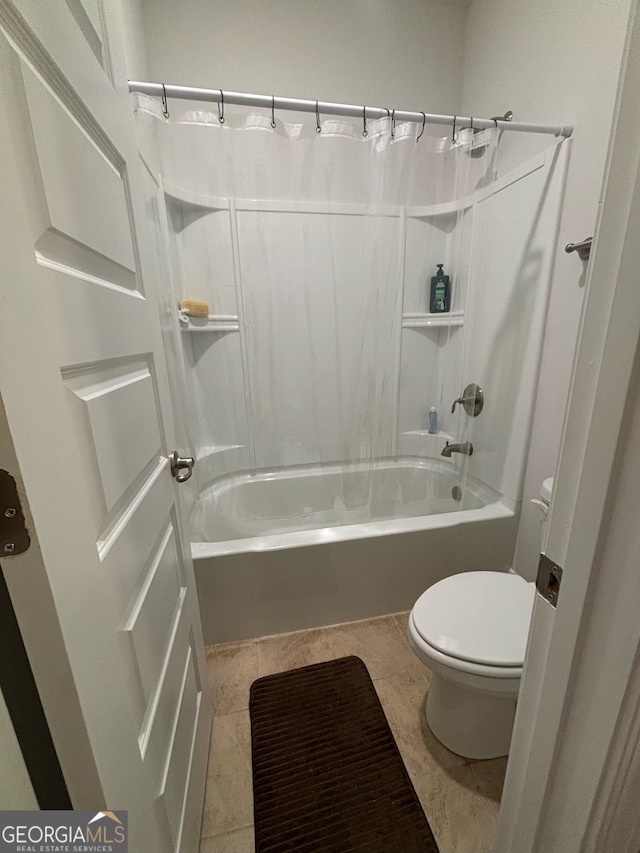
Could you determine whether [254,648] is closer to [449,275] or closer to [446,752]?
[446,752]

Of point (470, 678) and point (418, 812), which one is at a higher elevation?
point (470, 678)

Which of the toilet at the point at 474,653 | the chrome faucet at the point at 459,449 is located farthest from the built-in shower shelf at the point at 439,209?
the toilet at the point at 474,653

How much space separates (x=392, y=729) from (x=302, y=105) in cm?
212

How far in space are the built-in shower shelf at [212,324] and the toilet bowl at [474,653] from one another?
1434 millimetres

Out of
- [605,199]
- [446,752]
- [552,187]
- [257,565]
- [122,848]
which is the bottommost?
[446,752]

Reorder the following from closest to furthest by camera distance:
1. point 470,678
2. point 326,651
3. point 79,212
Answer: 1. point 79,212
2. point 470,678
3. point 326,651

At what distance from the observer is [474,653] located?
2.99 ft

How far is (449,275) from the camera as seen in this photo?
1.61 meters

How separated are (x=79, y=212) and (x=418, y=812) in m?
1.57

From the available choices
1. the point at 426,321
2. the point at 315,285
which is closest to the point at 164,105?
the point at 315,285

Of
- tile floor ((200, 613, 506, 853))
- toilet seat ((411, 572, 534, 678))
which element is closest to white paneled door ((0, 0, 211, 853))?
tile floor ((200, 613, 506, 853))

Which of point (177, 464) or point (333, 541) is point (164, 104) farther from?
point (333, 541)

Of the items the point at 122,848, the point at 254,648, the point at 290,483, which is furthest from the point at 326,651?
the point at 122,848

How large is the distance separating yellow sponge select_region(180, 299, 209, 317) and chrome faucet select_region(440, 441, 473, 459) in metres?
1.39
